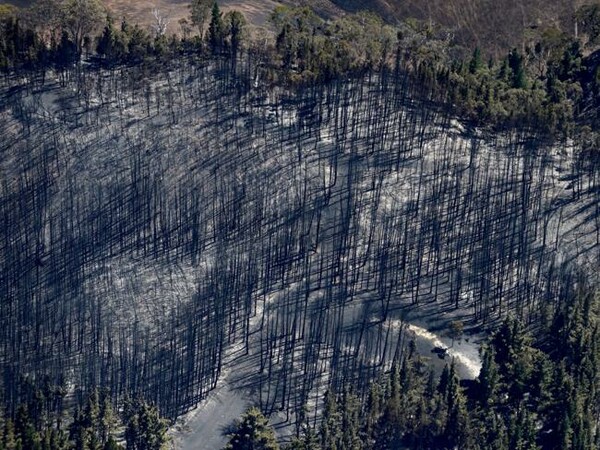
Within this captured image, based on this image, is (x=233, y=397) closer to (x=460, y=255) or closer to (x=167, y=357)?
(x=167, y=357)

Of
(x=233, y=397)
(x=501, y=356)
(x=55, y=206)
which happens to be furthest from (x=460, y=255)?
(x=55, y=206)

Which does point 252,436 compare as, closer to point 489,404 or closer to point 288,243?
point 489,404

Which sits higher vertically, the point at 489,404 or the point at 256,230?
the point at 256,230

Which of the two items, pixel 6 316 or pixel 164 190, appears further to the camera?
pixel 164 190

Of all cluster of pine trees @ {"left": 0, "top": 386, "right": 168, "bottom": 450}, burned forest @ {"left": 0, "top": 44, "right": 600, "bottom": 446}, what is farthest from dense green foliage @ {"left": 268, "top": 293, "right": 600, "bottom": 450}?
cluster of pine trees @ {"left": 0, "top": 386, "right": 168, "bottom": 450}

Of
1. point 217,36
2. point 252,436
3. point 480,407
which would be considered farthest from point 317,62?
point 252,436
